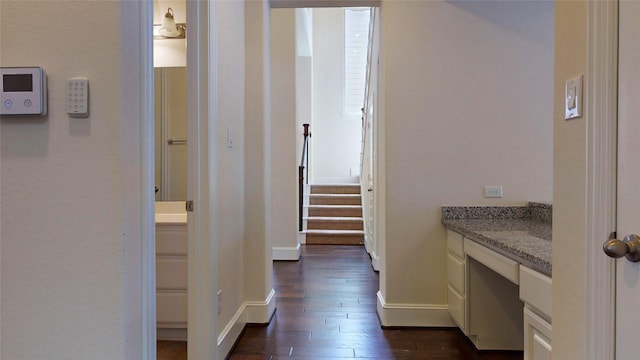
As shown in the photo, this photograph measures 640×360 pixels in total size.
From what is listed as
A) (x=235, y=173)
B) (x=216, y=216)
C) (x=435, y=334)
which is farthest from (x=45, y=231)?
(x=435, y=334)

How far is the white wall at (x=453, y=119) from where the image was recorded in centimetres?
259

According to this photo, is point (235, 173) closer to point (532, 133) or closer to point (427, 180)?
point (427, 180)

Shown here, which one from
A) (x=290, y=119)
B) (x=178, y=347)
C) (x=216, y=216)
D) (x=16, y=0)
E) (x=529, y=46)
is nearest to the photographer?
(x=16, y=0)

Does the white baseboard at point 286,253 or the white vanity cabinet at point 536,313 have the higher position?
the white vanity cabinet at point 536,313

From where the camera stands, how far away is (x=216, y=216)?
202cm

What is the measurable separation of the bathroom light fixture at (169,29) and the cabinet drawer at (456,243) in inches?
98.4

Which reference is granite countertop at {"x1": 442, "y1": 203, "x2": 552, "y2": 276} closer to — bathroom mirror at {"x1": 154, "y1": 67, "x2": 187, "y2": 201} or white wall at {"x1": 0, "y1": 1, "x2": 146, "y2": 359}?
white wall at {"x1": 0, "y1": 1, "x2": 146, "y2": 359}

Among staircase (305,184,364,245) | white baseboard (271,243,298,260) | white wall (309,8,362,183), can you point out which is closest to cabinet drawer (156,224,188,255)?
white baseboard (271,243,298,260)

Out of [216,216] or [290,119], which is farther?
[290,119]

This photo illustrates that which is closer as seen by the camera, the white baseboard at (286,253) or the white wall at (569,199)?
the white wall at (569,199)

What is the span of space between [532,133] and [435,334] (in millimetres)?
1571

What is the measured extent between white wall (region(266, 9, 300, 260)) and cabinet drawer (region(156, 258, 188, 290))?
1973 mm

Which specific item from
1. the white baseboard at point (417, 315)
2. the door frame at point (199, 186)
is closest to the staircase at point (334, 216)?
the white baseboard at point (417, 315)

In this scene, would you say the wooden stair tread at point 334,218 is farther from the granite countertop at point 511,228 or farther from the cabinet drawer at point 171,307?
the cabinet drawer at point 171,307
